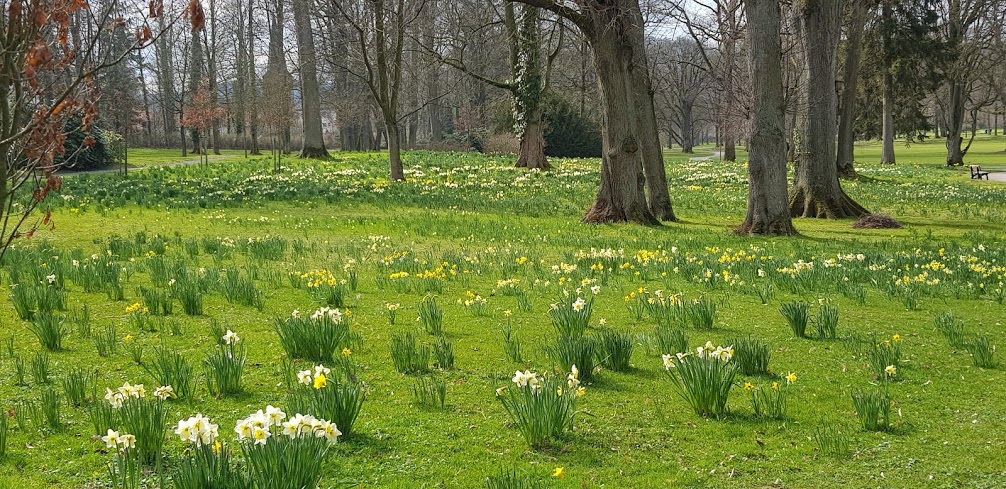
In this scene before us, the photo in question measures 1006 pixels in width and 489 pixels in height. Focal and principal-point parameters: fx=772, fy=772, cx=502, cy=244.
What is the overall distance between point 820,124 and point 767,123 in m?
4.16

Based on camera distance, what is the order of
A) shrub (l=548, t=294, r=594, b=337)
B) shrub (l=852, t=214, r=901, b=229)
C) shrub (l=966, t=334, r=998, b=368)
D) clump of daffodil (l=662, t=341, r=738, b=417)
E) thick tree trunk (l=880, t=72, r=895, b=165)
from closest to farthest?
clump of daffodil (l=662, t=341, r=738, b=417)
shrub (l=966, t=334, r=998, b=368)
shrub (l=548, t=294, r=594, b=337)
shrub (l=852, t=214, r=901, b=229)
thick tree trunk (l=880, t=72, r=895, b=165)

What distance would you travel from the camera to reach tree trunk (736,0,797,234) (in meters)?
13.0

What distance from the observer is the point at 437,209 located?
699 inches

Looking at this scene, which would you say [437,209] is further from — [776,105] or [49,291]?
[49,291]

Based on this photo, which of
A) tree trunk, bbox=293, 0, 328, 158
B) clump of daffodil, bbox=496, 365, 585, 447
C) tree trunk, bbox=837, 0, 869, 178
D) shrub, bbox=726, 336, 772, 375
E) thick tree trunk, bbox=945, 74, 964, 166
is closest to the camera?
clump of daffodil, bbox=496, 365, 585, 447

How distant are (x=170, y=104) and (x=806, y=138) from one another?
185 feet

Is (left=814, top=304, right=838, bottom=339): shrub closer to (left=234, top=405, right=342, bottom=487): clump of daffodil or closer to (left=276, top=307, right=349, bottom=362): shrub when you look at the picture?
(left=276, top=307, right=349, bottom=362): shrub

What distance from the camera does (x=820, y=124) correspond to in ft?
54.1

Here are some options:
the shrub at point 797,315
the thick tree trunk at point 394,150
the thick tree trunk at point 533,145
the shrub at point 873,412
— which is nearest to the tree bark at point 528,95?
the thick tree trunk at point 533,145

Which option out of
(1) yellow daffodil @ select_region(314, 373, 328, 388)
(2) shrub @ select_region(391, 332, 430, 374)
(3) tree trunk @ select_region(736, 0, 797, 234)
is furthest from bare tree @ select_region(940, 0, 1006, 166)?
(1) yellow daffodil @ select_region(314, 373, 328, 388)

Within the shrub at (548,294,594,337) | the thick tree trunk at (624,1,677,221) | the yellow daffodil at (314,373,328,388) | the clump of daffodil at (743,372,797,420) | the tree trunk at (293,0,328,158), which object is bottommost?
the clump of daffodil at (743,372,797,420)

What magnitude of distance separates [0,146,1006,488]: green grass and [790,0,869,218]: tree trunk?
4.19 feet

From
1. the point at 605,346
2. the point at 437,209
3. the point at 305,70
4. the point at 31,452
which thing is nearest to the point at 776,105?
the point at 437,209

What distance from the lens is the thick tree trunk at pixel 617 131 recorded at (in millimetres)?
13836
